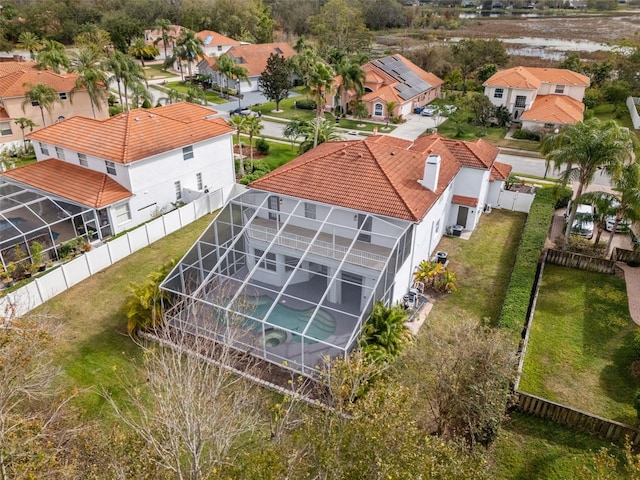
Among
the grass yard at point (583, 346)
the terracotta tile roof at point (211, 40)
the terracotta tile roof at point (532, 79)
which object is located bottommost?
the grass yard at point (583, 346)

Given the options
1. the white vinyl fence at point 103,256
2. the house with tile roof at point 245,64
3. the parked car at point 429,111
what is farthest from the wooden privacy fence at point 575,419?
the house with tile roof at point 245,64

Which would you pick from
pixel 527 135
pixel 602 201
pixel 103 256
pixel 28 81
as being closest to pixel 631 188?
pixel 602 201

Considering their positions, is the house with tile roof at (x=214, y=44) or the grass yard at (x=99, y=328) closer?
the grass yard at (x=99, y=328)

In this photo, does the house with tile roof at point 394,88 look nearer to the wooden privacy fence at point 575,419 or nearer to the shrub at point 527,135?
the shrub at point 527,135

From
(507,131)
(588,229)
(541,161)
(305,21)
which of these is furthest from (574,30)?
(588,229)

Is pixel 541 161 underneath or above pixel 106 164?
underneath

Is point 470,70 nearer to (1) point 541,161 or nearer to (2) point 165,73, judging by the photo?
(1) point 541,161
